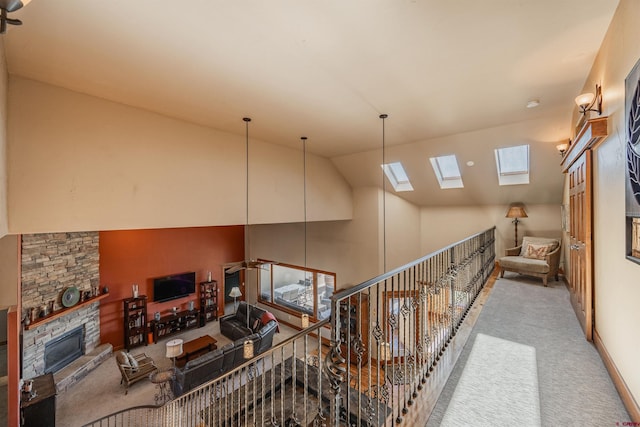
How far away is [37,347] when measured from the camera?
5.33 meters

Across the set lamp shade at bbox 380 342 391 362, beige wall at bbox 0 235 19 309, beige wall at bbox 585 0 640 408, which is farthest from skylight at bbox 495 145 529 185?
beige wall at bbox 0 235 19 309

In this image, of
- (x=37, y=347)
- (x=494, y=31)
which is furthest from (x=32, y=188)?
(x=494, y=31)

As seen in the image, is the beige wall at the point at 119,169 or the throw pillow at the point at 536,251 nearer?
the beige wall at the point at 119,169

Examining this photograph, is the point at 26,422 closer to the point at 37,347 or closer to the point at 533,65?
the point at 37,347

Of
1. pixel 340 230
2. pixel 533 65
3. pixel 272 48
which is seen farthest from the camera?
pixel 340 230

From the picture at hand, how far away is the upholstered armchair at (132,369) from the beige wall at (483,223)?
7.71 m

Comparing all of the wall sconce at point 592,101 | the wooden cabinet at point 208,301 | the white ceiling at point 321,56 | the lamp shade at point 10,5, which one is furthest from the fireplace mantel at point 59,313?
the wall sconce at point 592,101

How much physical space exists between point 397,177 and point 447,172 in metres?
1.25

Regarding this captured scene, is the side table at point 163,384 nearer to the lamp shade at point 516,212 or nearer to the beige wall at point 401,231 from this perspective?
the beige wall at point 401,231

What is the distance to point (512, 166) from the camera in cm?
590

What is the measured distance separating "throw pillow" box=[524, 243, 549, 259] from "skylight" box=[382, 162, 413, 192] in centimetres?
292

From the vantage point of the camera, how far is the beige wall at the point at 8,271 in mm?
3084

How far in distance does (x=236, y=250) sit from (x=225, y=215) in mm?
5309

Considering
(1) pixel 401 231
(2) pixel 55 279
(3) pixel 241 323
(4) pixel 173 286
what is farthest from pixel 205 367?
(1) pixel 401 231
